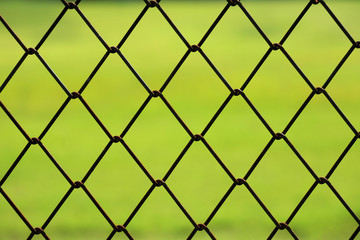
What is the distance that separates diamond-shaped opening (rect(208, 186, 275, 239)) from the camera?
3131 millimetres

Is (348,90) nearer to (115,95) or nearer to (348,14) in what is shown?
(115,95)

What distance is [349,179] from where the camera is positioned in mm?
4008

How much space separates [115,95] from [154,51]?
247 cm

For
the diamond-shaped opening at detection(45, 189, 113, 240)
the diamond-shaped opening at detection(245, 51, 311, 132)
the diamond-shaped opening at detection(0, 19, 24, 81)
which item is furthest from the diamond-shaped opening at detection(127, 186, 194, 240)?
the diamond-shaped opening at detection(0, 19, 24, 81)

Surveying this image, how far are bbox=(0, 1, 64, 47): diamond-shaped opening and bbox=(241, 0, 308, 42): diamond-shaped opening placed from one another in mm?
2681

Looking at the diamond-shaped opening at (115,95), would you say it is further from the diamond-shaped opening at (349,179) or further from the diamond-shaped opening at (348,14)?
the diamond-shaped opening at (348,14)

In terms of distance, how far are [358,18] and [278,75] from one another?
385 centimetres

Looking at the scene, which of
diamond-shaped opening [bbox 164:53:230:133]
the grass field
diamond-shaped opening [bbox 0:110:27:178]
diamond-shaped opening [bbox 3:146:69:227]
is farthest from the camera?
diamond-shaped opening [bbox 164:53:230:133]

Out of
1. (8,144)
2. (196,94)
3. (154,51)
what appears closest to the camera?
(8,144)

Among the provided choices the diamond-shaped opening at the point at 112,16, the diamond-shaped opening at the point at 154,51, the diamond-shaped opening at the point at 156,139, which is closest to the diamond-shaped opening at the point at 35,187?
the diamond-shaped opening at the point at 156,139

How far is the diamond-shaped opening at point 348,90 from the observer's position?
225 inches

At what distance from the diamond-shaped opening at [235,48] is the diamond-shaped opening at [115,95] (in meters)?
0.82

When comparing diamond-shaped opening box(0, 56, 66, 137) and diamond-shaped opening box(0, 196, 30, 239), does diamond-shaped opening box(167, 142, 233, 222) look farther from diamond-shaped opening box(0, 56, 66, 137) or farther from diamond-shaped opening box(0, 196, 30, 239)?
diamond-shaped opening box(0, 56, 66, 137)

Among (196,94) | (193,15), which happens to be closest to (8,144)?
(196,94)
